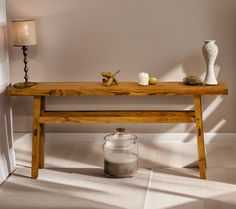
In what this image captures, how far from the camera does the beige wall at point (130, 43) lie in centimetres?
451

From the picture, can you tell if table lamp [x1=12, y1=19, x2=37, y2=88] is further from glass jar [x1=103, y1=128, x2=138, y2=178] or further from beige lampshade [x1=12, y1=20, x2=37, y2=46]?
glass jar [x1=103, y1=128, x2=138, y2=178]

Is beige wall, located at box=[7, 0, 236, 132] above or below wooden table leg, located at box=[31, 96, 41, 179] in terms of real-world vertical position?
above

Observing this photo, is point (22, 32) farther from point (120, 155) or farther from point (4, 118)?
point (120, 155)

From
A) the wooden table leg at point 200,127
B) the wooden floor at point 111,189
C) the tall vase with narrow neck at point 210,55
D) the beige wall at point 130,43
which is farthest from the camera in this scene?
the beige wall at point 130,43

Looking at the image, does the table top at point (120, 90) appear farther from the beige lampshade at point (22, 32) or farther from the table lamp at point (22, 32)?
the beige lampshade at point (22, 32)

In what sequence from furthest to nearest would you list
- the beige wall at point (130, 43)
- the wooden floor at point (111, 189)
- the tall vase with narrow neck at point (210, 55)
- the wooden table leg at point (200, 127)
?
1. the beige wall at point (130, 43)
2. the tall vase with narrow neck at point (210, 55)
3. the wooden table leg at point (200, 127)
4. the wooden floor at point (111, 189)

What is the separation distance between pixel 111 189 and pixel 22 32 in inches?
54.5

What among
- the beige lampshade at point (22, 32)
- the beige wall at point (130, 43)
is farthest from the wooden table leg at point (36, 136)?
the beige wall at point (130, 43)

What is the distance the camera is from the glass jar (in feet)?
12.9

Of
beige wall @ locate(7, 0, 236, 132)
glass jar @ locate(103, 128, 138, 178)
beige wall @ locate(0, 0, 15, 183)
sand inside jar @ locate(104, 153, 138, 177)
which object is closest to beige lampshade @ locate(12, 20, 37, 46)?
beige wall @ locate(0, 0, 15, 183)

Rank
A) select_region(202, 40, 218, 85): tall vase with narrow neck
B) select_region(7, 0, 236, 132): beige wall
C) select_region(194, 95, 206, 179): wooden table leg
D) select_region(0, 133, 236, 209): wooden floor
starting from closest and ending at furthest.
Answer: select_region(0, 133, 236, 209): wooden floor
select_region(194, 95, 206, 179): wooden table leg
select_region(202, 40, 218, 85): tall vase with narrow neck
select_region(7, 0, 236, 132): beige wall

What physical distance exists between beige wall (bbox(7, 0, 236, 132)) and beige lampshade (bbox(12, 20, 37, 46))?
0.58m

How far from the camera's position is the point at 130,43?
4590 millimetres

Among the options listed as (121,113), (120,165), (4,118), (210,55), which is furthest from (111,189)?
(210,55)
